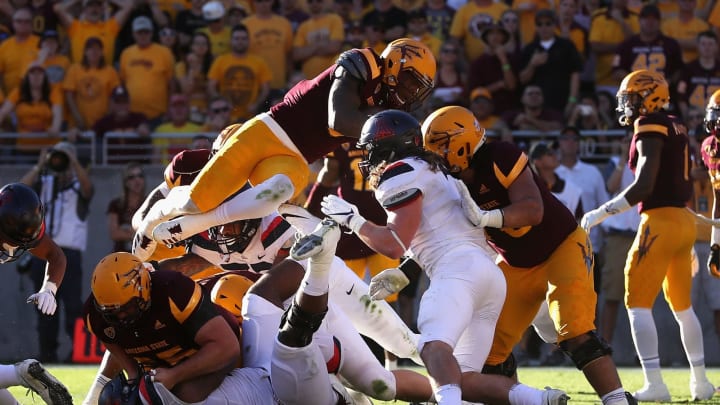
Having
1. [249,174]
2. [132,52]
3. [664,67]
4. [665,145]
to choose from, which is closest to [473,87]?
[664,67]

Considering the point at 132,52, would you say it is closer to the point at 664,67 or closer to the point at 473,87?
the point at 473,87

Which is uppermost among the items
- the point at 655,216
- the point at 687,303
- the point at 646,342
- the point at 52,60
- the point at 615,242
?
the point at 52,60

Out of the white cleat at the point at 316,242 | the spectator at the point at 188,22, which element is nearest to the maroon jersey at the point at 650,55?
the spectator at the point at 188,22

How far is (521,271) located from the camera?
6.41 metres

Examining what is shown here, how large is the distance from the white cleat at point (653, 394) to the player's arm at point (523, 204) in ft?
7.11

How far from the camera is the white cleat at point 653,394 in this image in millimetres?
7699

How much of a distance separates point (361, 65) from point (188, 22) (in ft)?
22.9

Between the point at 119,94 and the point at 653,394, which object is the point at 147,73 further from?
the point at 653,394

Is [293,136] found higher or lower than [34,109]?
higher

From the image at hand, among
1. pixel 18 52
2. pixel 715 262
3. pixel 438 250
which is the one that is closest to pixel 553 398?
pixel 438 250

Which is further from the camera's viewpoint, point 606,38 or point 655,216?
point 606,38

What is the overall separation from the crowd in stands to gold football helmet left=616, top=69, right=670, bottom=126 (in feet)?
12.3

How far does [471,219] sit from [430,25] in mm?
7172

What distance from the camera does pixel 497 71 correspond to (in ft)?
39.9
